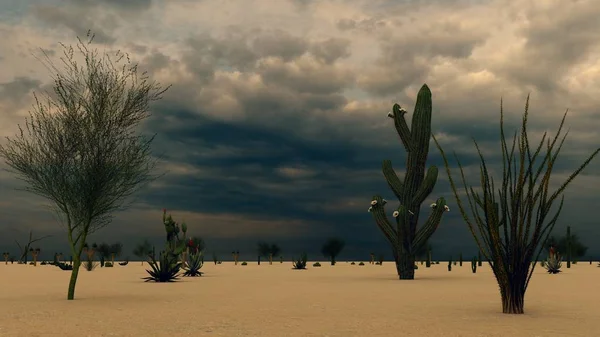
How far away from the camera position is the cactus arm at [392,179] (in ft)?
103

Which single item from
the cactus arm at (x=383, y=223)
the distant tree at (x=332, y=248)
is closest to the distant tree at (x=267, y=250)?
the distant tree at (x=332, y=248)

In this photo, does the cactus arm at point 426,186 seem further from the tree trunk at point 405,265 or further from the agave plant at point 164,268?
the agave plant at point 164,268

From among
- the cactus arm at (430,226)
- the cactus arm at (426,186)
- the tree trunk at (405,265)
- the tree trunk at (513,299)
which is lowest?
the tree trunk at (513,299)

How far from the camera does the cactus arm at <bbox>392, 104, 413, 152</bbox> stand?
102 feet

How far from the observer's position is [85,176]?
19.2m

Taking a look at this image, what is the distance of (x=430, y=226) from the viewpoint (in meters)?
31.0

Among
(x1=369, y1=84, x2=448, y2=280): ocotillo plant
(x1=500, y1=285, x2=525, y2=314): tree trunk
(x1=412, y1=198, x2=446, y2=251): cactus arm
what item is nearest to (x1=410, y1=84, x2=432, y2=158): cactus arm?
(x1=369, y1=84, x2=448, y2=280): ocotillo plant

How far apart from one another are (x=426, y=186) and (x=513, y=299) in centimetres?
1657

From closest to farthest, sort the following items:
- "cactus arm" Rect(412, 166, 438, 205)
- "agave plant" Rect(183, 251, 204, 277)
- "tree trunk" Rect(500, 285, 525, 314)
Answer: "tree trunk" Rect(500, 285, 525, 314) < "cactus arm" Rect(412, 166, 438, 205) < "agave plant" Rect(183, 251, 204, 277)

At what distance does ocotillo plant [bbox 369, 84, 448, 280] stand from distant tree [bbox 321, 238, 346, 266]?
3647cm

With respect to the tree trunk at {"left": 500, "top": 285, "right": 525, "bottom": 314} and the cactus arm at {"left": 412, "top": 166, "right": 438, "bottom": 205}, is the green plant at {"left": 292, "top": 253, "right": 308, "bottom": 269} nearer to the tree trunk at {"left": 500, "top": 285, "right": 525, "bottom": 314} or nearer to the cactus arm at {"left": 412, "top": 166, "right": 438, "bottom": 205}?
the cactus arm at {"left": 412, "top": 166, "right": 438, "bottom": 205}

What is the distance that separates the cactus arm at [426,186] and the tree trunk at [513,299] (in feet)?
53.6

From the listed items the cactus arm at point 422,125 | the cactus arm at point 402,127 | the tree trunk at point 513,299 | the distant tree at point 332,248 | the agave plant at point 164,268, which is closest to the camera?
the tree trunk at point 513,299

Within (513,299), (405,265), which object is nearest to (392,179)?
(405,265)
